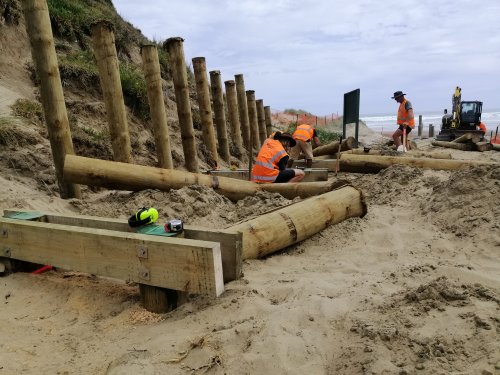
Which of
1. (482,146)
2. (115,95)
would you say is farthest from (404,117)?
(115,95)

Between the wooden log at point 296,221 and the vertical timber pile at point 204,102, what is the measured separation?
213 inches

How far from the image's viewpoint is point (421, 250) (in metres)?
3.85

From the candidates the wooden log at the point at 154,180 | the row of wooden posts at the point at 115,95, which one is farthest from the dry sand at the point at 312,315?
the row of wooden posts at the point at 115,95

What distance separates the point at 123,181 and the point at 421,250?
349 cm

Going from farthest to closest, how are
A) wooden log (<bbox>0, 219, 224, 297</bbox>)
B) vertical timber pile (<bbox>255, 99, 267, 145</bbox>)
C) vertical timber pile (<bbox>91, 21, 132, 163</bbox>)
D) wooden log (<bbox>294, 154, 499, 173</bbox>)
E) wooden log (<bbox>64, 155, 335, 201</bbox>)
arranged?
vertical timber pile (<bbox>255, 99, 267, 145</bbox>), wooden log (<bbox>294, 154, 499, 173</bbox>), vertical timber pile (<bbox>91, 21, 132, 163</bbox>), wooden log (<bbox>64, 155, 335, 201</bbox>), wooden log (<bbox>0, 219, 224, 297</bbox>)

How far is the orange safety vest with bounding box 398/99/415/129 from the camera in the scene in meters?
11.1

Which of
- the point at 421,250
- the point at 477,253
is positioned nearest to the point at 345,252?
the point at 421,250

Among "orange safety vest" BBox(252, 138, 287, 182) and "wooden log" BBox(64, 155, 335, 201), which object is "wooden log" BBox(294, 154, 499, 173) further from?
"wooden log" BBox(64, 155, 335, 201)

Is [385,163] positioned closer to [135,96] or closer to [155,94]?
[155,94]

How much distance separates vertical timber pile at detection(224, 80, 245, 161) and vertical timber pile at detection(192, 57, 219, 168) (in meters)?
2.36

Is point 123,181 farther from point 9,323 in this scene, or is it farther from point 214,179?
point 9,323

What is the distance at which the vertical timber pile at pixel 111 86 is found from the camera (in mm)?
5934

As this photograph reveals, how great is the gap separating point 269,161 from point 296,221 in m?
2.53

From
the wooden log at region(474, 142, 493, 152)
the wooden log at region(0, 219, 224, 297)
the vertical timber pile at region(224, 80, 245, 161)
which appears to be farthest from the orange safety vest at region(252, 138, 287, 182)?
the wooden log at region(474, 142, 493, 152)
